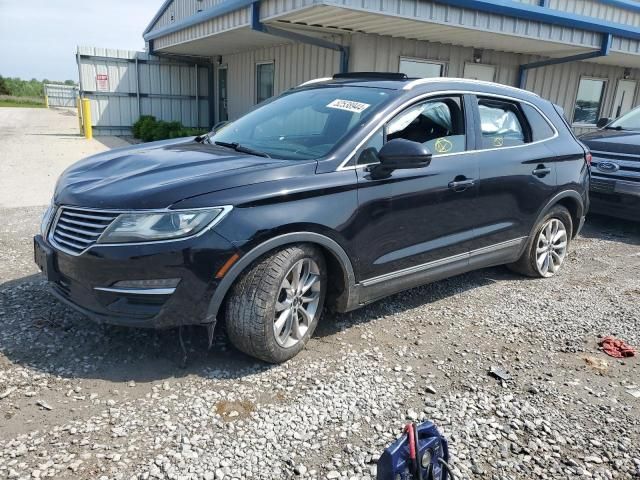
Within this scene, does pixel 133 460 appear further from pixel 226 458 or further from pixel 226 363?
pixel 226 363

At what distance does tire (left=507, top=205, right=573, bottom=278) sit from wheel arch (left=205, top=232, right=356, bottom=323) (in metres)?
2.23

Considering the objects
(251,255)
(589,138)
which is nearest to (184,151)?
(251,255)

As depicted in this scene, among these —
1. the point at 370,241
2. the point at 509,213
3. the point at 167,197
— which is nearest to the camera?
the point at 167,197

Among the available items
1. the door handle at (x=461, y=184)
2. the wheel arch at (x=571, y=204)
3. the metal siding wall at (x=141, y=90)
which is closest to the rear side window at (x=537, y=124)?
the wheel arch at (x=571, y=204)

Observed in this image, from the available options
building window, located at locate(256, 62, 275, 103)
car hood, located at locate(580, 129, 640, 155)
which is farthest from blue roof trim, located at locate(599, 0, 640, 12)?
building window, located at locate(256, 62, 275, 103)

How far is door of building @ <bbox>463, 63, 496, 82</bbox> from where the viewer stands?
35.3 ft

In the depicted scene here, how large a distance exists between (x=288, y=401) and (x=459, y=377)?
3.60 ft

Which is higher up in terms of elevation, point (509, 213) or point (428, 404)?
point (509, 213)

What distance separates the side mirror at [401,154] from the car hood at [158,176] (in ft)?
2.00

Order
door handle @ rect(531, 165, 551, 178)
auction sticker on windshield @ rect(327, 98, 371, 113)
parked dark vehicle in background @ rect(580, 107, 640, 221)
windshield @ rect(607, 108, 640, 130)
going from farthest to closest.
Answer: windshield @ rect(607, 108, 640, 130), parked dark vehicle in background @ rect(580, 107, 640, 221), door handle @ rect(531, 165, 551, 178), auction sticker on windshield @ rect(327, 98, 371, 113)

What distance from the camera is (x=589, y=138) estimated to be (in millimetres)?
7789

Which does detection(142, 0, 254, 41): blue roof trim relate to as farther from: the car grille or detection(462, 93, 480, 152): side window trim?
the car grille

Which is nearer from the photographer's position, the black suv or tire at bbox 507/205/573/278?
the black suv

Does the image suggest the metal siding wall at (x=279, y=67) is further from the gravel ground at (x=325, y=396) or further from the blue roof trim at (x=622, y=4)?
the blue roof trim at (x=622, y=4)
